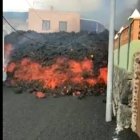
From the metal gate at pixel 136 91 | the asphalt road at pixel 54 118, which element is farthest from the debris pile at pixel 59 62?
the metal gate at pixel 136 91

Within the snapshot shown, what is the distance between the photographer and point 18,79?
20.0 feet

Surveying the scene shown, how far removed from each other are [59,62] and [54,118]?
2083mm

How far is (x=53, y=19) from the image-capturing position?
5.71 m

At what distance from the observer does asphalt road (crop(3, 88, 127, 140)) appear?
12.4 ft

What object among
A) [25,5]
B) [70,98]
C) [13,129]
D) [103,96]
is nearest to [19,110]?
[13,129]

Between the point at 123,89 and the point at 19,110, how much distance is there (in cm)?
243

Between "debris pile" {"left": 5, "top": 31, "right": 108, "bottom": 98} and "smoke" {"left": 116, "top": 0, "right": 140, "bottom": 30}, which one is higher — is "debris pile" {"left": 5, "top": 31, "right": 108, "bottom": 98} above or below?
below

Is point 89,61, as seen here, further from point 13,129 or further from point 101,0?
point 13,129

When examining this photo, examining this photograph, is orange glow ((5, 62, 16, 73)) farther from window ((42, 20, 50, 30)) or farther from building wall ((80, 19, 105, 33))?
building wall ((80, 19, 105, 33))

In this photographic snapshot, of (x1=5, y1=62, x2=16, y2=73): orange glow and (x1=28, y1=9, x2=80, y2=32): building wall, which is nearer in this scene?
(x1=28, y1=9, x2=80, y2=32): building wall

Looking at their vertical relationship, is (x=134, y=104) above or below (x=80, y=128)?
above

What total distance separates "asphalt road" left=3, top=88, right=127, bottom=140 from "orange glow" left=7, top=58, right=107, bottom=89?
0.50 metres

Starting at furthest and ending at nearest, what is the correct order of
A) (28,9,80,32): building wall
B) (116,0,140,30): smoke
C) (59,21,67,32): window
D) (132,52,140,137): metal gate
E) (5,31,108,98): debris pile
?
1. (5,31,108,98): debris pile
2. (59,21,67,32): window
3. (28,9,80,32): building wall
4. (116,0,140,30): smoke
5. (132,52,140,137): metal gate

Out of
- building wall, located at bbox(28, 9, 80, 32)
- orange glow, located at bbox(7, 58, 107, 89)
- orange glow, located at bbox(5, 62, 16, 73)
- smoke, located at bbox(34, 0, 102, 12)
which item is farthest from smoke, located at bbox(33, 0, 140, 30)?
orange glow, located at bbox(5, 62, 16, 73)
